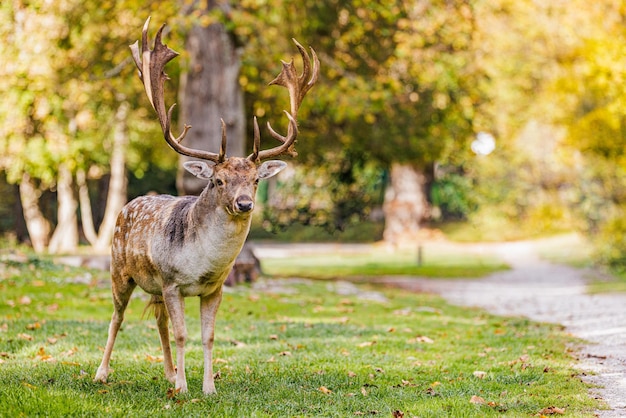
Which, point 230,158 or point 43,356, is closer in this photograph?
point 230,158

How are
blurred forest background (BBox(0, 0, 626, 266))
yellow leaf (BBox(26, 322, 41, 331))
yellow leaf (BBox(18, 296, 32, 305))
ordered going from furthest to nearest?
blurred forest background (BBox(0, 0, 626, 266)), yellow leaf (BBox(18, 296, 32, 305)), yellow leaf (BBox(26, 322, 41, 331))

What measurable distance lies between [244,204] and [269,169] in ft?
2.03

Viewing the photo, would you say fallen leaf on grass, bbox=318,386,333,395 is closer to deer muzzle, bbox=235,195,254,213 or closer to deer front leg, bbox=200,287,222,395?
deer front leg, bbox=200,287,222,395

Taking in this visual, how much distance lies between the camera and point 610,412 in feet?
22.1

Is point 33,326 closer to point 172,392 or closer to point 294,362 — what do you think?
point 294,362

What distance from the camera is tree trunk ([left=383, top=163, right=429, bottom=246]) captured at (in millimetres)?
39281

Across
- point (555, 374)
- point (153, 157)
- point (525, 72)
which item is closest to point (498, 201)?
point (525, 72)

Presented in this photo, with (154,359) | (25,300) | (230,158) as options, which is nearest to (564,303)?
(25,300)

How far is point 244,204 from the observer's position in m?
6.78

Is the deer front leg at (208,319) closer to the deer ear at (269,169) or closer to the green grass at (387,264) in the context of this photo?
the deer ear at (269,169)

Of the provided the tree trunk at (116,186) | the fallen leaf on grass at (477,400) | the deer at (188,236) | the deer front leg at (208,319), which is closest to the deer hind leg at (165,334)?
the deer at (188,236)

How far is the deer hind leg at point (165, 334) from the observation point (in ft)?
25.8

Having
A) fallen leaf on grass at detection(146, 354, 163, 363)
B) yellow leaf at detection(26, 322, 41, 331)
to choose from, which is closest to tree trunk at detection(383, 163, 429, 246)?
yellow leaf at detection(26, 322, 41, 331)

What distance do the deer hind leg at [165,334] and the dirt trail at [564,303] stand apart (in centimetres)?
366
